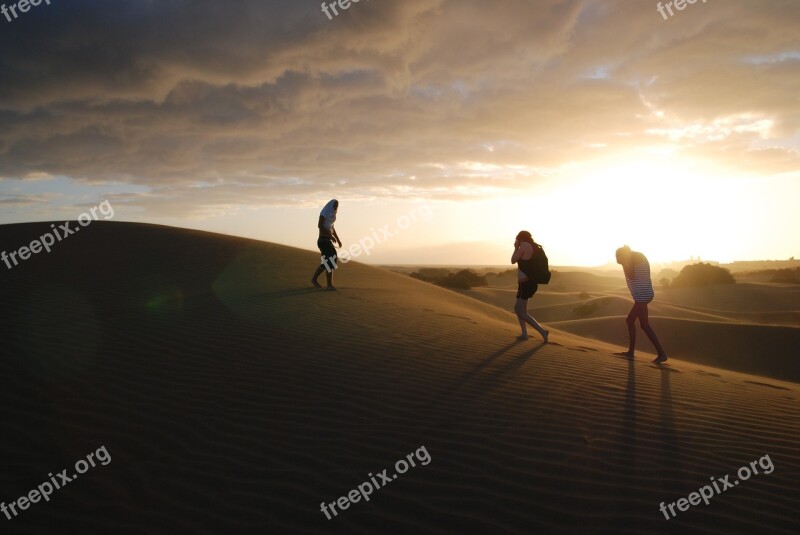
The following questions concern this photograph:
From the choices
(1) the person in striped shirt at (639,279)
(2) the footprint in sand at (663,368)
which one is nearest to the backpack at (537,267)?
(1) the person in striped shirt at (639,279)

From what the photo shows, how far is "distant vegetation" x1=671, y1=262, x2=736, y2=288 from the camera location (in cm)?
3356

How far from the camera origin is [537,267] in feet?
29.6

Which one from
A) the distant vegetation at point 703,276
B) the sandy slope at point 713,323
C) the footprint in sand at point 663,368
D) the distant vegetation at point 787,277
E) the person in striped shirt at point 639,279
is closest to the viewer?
the footprint in sand at point 663,368

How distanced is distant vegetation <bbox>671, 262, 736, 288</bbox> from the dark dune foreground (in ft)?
93.8

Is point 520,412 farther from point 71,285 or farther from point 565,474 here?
point 71,285

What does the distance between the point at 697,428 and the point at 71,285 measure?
441 inches

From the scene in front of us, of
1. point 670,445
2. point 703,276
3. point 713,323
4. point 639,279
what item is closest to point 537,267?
point 639,279

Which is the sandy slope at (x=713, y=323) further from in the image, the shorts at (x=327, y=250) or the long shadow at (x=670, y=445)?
the shorts at (x=327, y=250)

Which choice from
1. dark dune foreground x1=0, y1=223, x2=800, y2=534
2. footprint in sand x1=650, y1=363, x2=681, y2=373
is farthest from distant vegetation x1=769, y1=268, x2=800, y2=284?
dark dune foreground x1=0, y1=223, x2=800, y2=534

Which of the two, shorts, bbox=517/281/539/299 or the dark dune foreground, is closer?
the dark dune foreground

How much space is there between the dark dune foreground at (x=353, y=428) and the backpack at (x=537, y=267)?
1.25m

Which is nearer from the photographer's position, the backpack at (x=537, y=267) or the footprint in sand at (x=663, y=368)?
the footprint in sand at (x=663, y=368)

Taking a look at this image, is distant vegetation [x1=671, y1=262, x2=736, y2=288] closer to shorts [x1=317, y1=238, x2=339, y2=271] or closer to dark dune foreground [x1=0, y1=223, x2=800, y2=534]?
dark dune foreground [x1=0, y1=223, x2=800, y2=534]

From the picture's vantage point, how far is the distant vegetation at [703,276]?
110 feet
